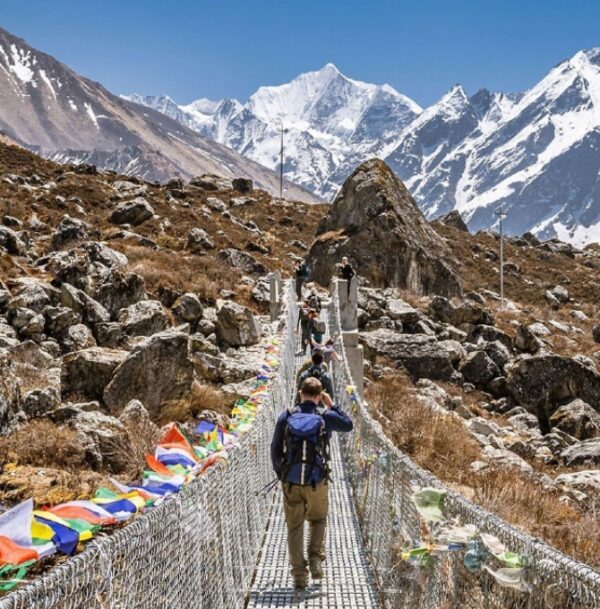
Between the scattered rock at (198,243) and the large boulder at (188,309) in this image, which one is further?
the scattered rock at (198,243)

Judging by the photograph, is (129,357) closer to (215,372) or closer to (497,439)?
(215,372)

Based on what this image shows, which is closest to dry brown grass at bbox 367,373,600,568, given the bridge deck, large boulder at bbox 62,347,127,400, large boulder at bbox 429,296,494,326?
the bridge deck

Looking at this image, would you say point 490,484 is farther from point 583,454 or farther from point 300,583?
point 583,454

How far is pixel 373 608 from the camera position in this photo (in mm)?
4922

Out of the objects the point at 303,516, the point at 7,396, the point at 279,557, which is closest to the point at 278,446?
the point at 303,516

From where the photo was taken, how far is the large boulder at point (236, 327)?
15.7 metres

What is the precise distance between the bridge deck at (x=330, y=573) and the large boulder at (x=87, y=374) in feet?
13.7

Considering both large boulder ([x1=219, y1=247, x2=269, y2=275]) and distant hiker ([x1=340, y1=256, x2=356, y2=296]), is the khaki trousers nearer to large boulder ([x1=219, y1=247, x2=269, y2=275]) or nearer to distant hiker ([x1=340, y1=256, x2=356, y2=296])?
distant hiker ([x1=340, y1=256, x2=356, y2=296])

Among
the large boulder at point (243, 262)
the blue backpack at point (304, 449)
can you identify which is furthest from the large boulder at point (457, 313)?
the blue backpack at point (304, 449)

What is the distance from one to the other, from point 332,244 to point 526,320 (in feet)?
33.5

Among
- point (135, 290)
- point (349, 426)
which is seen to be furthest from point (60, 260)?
point (349, 426)

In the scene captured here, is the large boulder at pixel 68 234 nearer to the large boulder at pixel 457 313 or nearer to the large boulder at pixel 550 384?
the large boulder at pixel 457 313

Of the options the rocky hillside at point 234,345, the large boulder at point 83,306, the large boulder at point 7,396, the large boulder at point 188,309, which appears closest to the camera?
the large boulder at point 7,396

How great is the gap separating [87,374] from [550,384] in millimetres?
12665
